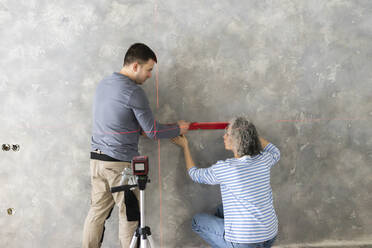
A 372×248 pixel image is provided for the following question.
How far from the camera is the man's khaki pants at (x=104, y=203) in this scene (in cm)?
161

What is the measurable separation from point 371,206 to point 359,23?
4.43 ft

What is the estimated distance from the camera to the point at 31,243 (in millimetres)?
1975

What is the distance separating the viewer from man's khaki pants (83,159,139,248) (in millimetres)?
1611

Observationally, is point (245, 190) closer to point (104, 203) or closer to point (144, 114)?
point (144, 114)

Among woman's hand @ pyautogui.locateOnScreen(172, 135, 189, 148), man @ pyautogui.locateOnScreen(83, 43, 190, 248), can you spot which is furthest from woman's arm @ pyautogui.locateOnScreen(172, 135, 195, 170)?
man @ pyautogui.locateOnScreen(83, 43, 190, 248)

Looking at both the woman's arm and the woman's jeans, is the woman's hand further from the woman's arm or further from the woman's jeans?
the woman's jeans

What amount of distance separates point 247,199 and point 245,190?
0.17 ft

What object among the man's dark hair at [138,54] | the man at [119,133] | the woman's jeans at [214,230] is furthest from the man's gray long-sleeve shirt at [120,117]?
the woman's jeans at [214,230]

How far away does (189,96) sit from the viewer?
1899 mm

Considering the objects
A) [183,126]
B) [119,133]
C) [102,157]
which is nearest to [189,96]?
[183,126]

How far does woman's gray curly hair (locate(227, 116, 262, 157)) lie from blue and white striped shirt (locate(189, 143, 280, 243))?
0.04 metres

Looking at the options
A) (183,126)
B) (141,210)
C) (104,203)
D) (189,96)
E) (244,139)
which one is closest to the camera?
(141,210)

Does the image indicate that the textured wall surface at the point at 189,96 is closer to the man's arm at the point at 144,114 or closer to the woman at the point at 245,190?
the man's arm at the point at 144,114

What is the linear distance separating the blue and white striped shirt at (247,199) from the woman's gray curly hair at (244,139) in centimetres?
4
